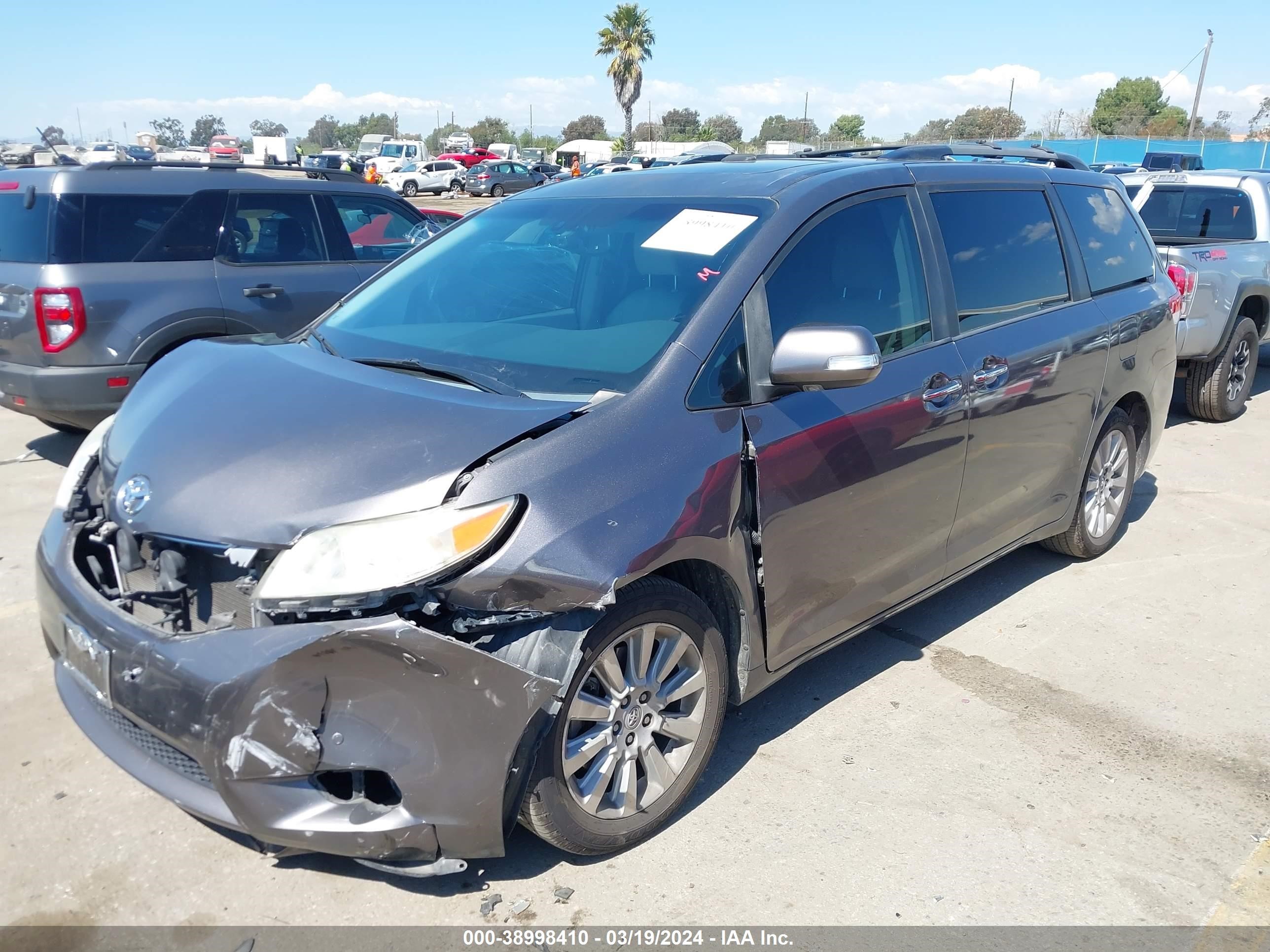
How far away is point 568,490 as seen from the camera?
8.45ft

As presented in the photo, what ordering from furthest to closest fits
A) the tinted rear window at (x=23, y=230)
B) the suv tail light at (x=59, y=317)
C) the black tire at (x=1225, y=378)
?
the black tire at (x=1225, y=378) < the tinted rear window at (x=23, y=230) < the suv tail light at (x=59, y=317)

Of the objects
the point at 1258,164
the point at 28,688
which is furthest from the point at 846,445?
the point at 1258,164

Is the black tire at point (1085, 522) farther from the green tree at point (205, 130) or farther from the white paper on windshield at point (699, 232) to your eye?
the green tree at point (205, 130)

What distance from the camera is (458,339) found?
3385 millimetres

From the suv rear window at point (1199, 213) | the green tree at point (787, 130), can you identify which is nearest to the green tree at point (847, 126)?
the green tree at point (787, 130)

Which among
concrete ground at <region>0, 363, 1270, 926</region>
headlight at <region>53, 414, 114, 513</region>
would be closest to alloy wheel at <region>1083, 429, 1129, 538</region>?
concrete ground at <region>0, 363, 1270, 926</region>

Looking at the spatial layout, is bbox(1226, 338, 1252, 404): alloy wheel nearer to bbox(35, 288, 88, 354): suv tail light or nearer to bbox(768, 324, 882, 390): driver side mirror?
bbox(768, 324, 882, 390): driver side mirror

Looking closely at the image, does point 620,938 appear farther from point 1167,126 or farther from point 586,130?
point 586,130

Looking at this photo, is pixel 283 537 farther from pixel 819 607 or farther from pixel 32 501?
pixel 32 501

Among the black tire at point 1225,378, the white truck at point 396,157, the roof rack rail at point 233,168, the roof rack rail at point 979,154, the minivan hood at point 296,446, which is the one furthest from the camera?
the white truck at point 396,157

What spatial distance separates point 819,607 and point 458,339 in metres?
1.48

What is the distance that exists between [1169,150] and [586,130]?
65.8 meters

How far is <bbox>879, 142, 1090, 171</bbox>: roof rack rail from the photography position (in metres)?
4.37

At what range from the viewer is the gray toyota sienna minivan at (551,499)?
7.86 ft
